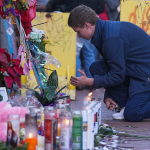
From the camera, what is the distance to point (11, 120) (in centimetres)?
167

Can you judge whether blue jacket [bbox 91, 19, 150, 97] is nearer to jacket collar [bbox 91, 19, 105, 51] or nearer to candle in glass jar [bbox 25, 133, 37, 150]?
jacket collar [bbox 91, 19, 105, 51]

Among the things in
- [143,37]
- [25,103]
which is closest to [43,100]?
[25,103]

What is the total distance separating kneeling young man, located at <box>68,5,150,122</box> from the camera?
287cm

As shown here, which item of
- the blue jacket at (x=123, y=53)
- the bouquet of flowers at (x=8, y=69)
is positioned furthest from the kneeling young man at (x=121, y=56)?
the bouquet of flowers at (x=8, y=69)

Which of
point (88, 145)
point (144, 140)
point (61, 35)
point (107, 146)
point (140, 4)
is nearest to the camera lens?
point (88, 145)

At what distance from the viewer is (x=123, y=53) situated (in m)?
2.88

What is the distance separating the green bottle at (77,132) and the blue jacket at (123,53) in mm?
1234

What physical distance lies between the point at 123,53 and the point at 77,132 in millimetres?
1344

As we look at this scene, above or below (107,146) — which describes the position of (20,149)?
above

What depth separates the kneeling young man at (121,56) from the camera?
2.87 metres

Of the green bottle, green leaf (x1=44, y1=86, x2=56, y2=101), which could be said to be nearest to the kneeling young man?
→ green leaf (x1=44, y1=86, x2=56, y2=101)

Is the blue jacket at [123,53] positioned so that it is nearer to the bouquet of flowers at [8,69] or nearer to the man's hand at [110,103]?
the man's hand at [110,103]

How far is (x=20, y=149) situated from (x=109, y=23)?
1.76m

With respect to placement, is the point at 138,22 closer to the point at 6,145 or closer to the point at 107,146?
the point at 107,146
